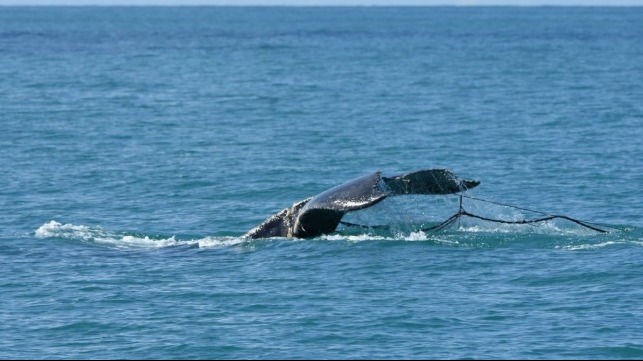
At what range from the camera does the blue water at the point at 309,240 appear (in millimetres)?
20234

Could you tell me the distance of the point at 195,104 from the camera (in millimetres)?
61500

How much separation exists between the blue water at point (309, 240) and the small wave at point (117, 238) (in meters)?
0.08

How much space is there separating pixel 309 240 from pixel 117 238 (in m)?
4.54

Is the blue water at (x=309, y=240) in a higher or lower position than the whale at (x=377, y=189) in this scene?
lower

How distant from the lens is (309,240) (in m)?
25.4

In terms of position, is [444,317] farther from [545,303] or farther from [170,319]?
[170,319]

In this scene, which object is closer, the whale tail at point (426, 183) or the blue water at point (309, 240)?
the blue water at point (309, 240)

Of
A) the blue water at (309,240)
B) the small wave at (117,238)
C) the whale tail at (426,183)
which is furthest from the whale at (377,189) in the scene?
the small wave at (117,238)

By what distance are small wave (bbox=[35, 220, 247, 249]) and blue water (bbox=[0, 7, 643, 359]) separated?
81mm

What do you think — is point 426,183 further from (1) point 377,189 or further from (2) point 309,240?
(2) point 309,240

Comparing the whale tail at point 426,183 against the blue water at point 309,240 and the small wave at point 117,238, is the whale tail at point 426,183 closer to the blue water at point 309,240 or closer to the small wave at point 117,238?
the blue water at point 309,240

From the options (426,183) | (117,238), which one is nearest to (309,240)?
(426,183)

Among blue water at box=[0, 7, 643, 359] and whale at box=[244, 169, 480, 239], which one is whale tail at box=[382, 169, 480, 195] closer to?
whale at box=[244, 169, 480, 239]

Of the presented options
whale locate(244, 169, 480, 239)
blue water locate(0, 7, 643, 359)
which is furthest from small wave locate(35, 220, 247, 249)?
whale locate(244, 169, 480, 239)
